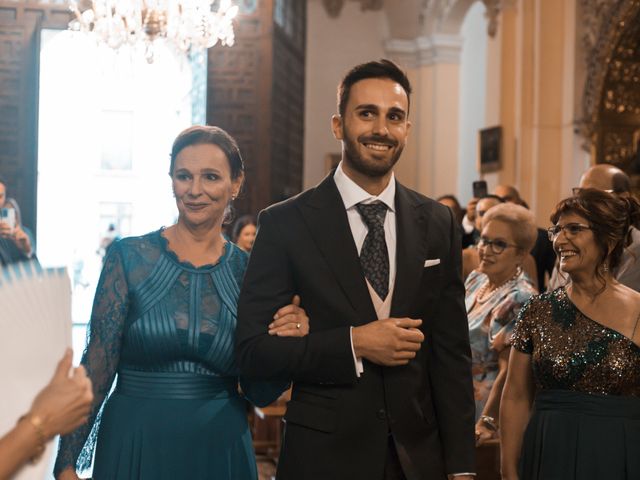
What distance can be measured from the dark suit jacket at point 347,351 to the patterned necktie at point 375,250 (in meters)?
0.05

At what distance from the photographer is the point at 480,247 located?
3922 millimetres

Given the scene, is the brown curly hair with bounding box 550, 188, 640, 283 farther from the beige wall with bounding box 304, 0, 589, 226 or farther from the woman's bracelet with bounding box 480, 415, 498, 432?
the beige wall with bounding box 304, 0, 589, 226

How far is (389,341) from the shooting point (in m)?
2.43

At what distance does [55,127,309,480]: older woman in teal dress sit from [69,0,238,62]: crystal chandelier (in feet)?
24.3

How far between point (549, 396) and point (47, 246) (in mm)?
15828

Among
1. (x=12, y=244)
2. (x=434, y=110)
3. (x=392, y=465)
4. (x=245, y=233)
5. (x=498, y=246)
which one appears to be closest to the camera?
(x=12, y=244)

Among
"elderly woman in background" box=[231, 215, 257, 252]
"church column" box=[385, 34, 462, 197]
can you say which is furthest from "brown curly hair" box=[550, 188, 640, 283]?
"church column" box=[385, 34, 462, 197]

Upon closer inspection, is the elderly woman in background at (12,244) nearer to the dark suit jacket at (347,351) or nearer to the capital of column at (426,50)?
the dark suit jacket at (347,351)

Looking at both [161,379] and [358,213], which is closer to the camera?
[358,213]

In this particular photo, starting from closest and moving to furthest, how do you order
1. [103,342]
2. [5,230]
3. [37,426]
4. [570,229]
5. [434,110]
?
[37,426], [5,230], [103,342], [570,229], [434,110]

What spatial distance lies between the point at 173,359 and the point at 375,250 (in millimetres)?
735

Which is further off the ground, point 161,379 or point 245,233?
point 245,233

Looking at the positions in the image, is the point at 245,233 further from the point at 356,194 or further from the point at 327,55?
the point at 327,55

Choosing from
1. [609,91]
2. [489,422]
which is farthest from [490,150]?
[489,422]
